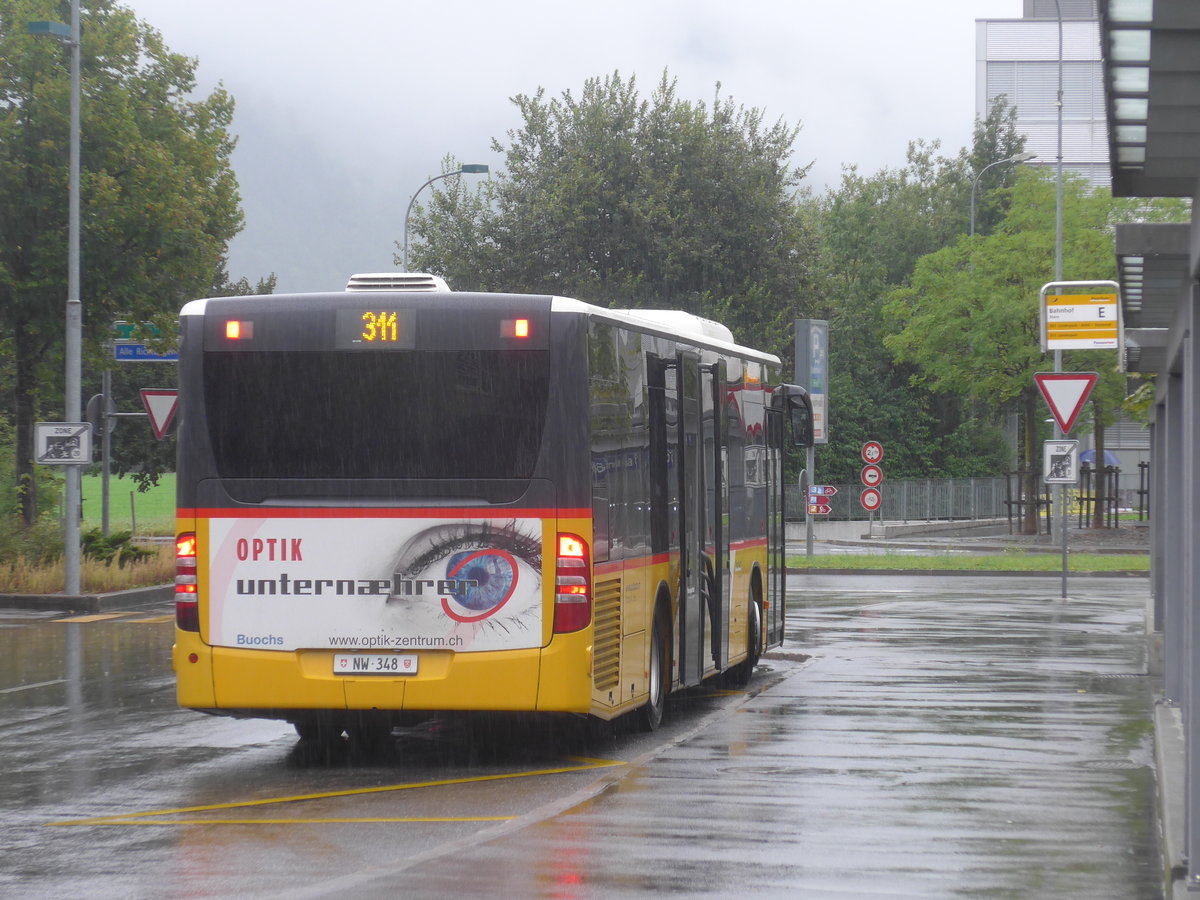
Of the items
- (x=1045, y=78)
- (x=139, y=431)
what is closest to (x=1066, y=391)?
(x=139, y=431)

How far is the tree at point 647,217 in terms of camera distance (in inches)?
2032

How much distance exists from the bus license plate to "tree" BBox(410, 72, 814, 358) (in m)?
40.4

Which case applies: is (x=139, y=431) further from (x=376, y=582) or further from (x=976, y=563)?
(x=376, y=582)

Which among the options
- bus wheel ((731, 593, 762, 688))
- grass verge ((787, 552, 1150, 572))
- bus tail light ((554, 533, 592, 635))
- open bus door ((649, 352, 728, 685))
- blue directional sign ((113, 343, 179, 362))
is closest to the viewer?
bus tail light ((554, 533, 592, 635))

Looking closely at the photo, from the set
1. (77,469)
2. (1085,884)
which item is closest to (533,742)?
(1085,884)

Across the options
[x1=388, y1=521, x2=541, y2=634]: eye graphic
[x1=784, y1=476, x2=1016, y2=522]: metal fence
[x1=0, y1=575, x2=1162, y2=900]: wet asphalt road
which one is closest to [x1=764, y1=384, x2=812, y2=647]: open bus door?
[x1=0, y1=575, x2=1162, y2=900]: wet asphalt road

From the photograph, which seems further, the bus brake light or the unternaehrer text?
the bus brake light

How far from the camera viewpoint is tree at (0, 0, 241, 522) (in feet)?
97.1

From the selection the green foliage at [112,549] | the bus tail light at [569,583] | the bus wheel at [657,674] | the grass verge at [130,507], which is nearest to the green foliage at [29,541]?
the green foliage at [112,549]

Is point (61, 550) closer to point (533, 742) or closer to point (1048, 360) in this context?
point (533, 742)

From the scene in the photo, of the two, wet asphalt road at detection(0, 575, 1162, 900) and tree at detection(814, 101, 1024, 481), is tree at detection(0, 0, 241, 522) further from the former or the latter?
tree at detection(814, 101, 1024, 481)

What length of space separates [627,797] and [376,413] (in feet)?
9.49

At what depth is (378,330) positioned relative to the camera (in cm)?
1109

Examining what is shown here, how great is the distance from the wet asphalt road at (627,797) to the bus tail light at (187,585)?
2.98 ft
